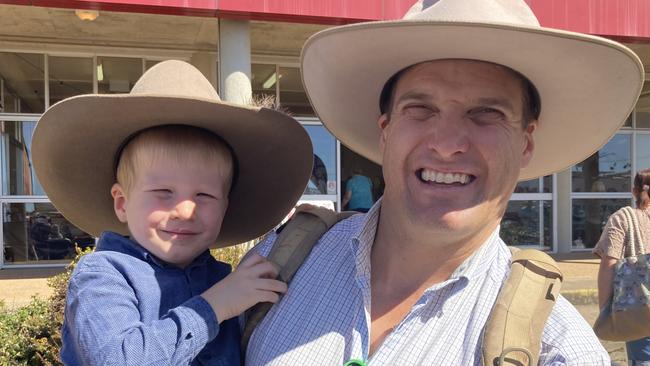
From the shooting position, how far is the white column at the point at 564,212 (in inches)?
473

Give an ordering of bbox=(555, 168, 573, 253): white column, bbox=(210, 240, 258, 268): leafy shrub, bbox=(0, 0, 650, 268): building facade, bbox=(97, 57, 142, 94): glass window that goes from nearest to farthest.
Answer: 1. bbox=(210, 240, 258, 268): leafy shrub
2. bbox=(0, 0, 650, 268): building facade
3. bbox=(97, 57, 142, 94): glass window
4. bbox=(555, 168, 573, 253): white column

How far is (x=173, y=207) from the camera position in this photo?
1697 mm

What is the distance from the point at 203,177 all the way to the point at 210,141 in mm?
150

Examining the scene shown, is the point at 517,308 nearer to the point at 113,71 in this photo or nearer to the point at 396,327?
the point at 396,327

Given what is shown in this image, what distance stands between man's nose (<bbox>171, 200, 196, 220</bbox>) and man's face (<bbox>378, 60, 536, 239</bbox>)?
23.9 inches

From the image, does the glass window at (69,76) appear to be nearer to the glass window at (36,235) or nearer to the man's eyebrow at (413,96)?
the glass window at (36,235)

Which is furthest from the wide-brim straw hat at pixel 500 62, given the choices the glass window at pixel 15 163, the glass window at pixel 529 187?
the glass window at pixel 529 187

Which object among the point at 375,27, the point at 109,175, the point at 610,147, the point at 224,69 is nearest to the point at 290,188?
the point at 109,175

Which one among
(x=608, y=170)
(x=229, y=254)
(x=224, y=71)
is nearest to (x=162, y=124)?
(x=229, y=254)

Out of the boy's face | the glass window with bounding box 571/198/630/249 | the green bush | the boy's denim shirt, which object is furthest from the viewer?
the glass window with bounding box 571/198/630/249

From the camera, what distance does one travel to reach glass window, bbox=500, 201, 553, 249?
12.2 metres

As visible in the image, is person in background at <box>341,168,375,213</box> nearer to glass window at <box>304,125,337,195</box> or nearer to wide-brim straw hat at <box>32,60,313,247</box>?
glass window at <box>304,125,337,195</box>

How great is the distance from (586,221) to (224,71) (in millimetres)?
8847

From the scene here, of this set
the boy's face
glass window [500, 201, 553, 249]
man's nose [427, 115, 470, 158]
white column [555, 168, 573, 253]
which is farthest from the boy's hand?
white column [555, 168, 573, 253]
